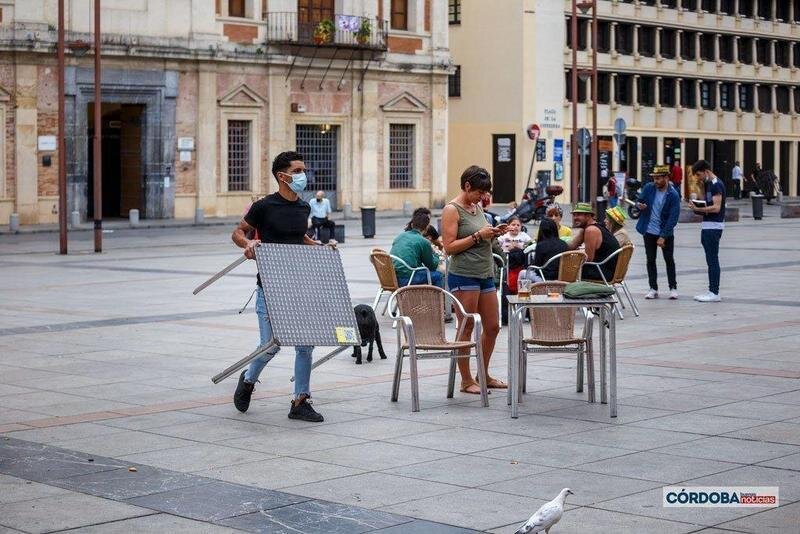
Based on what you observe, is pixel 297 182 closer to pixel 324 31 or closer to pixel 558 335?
pixel 558 335

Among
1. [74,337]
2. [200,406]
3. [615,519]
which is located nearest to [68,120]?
[74,337]

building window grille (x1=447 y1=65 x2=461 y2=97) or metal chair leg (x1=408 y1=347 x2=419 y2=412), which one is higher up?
building window grille (x1=447 y1=65 x2=461 y2=97)

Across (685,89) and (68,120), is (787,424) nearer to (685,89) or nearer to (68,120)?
(68,120)

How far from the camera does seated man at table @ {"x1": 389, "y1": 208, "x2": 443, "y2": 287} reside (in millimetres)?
16266

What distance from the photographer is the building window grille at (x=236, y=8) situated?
49.9m

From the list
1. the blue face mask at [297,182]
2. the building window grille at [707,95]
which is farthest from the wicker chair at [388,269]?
the building window grille at [707,95]

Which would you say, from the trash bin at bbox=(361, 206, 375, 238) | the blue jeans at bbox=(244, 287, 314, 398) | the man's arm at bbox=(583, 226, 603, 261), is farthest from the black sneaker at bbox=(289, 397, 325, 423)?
the trash bin at bbox=(361, 206, 375, 238)

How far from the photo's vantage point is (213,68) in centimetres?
4875

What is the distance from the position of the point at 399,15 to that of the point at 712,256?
37.5m

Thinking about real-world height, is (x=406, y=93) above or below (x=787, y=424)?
above

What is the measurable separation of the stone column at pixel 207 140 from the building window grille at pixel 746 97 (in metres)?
35.9

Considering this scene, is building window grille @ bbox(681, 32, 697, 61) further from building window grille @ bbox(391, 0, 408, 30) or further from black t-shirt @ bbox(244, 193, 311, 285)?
black t-shirt @ bbox(244, 193, 311, 285)

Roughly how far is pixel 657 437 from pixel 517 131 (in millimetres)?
54599

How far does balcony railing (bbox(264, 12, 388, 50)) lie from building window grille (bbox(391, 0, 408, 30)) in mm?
2107
